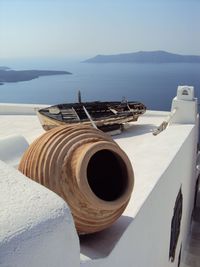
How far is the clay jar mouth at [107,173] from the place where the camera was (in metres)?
1.82

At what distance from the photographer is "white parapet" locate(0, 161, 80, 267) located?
0.99 meters

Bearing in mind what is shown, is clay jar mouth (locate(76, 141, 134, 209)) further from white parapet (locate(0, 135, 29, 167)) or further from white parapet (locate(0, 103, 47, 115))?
white parapet (locate(0, 103, 47, 115))

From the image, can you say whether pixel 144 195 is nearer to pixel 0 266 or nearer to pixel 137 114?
pixel 0 266

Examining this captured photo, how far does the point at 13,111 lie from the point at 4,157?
567 centimetres

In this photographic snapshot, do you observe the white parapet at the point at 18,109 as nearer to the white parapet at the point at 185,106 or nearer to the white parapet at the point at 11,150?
the white parapet at the point at 185,106

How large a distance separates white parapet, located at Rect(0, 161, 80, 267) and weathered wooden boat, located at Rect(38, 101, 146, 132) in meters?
4.22

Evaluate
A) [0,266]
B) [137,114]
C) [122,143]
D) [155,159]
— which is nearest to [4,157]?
[0,266]

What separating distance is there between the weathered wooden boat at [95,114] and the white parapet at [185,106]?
0.64 m

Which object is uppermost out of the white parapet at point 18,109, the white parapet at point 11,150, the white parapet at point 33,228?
the white parapet at point 33,228

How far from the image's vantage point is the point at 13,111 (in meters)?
7.89

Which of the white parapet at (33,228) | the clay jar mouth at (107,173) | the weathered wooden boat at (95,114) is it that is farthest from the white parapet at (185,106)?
the white parapet at (33,228)

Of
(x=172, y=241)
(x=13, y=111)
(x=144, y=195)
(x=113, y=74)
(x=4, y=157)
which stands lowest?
(x=113, y=74)

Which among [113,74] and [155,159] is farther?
[113,74]

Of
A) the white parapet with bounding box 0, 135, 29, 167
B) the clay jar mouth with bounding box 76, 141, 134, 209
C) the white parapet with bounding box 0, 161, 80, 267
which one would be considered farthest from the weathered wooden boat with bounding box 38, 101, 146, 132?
the white parapet with bounding box 0, 161, 80, 267
